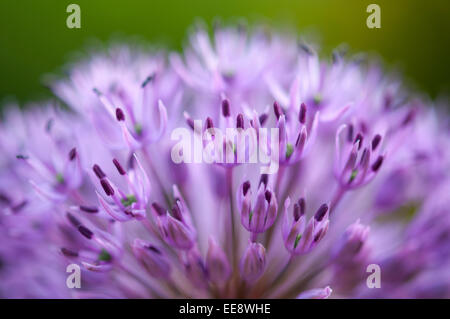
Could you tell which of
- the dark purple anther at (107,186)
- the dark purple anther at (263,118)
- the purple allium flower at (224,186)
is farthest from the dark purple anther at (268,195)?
the dark purple anther at (107,186)

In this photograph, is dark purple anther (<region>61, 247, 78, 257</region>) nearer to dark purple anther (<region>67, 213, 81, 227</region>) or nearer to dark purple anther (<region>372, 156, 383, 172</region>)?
dark purple anther (<region>67, 213, 81, 227</region>)

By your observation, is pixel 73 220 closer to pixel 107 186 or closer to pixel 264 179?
pixel 107 186

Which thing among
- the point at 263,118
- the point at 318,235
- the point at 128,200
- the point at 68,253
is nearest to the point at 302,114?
the point at 263,118

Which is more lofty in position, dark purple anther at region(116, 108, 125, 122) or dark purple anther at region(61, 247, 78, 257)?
dark purple anther at region(116, 108, 125, 122)

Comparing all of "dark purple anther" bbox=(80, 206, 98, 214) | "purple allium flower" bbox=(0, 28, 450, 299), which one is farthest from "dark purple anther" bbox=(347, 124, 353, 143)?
"dark purple anther" bbox=(80, 206, 98, 214)

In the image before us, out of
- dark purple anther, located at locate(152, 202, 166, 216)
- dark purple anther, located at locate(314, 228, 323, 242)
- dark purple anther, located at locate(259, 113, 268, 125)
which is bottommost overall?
dark purple anther, located at locate(314, 228, 323, 242)
